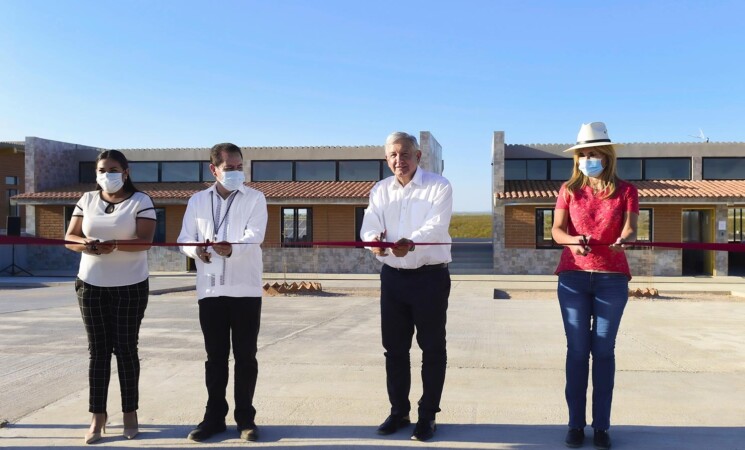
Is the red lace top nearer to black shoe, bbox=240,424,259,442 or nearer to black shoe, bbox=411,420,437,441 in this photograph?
black shoe, bbox=411,420,437,441

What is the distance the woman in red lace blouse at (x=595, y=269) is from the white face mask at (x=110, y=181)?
272 cm

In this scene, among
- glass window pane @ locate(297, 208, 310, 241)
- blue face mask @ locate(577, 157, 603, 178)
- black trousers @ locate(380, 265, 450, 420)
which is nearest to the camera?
blue face mask @ locate(577, 157, 603, 178)

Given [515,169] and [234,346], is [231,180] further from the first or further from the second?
[515,169]

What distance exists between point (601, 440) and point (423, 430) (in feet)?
3.38

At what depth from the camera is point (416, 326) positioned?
4.14 meters

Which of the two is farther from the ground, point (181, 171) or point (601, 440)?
point (181, 171)

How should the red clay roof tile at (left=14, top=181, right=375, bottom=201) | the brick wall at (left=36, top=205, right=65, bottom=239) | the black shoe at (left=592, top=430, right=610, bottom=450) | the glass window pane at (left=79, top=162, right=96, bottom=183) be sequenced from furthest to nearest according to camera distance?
the glass window pane at (left=79, top=162, right=96, bottom=183) < the brick wall at (left=36, top=205, right=65, bottom=239) < the red clay roof tile at (left=14, top=181, right=375, bottom=201) < the black shoe at (left=592, top=430, right=610, bottom=450)

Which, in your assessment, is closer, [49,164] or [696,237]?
[696,237]

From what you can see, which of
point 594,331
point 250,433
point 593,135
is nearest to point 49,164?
point 250,433

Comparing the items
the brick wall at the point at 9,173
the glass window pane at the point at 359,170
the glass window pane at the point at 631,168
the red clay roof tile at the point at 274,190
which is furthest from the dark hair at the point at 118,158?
the brick wall at the point at 9,173

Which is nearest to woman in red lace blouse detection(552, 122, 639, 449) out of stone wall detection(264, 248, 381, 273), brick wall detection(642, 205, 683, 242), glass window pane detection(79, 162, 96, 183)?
stone wall detection(264, 248, 381, 273)

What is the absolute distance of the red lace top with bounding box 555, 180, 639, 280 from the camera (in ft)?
12.7

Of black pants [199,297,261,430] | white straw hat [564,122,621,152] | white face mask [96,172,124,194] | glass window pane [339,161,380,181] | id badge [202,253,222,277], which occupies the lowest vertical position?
black pants [199,297,261,430]

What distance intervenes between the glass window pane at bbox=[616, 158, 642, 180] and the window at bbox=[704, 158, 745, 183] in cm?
219
